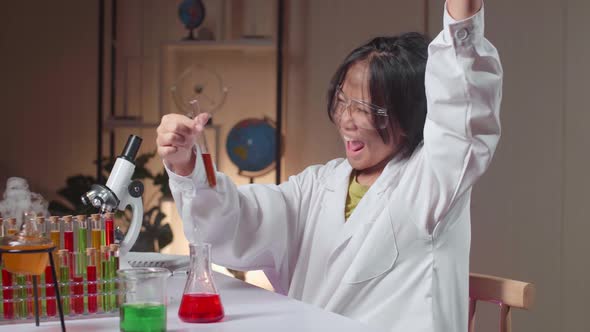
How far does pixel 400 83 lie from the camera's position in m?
1.86

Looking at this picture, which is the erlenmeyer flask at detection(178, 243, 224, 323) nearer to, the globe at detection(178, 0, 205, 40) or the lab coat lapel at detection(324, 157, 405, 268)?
the lab coat lapel at detection(324, 157, 405, 268)

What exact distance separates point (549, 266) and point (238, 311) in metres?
2.29

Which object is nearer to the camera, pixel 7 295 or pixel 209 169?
pixel 7 295

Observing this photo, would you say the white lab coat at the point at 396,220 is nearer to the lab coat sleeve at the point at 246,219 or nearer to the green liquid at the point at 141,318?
the lab coat sleeve at the point at 246,219

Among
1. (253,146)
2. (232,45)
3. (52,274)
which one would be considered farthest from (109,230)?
(232,45)

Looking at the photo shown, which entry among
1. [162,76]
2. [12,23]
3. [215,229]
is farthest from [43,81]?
[215,229]

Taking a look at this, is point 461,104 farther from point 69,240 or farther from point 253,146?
point 253,146

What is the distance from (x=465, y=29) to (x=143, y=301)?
81 cm

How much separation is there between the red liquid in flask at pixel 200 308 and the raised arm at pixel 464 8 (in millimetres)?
724

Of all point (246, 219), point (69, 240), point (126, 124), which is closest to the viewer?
point (69, 240)

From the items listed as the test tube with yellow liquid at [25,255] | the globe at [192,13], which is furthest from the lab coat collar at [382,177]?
the globe at [192,13]

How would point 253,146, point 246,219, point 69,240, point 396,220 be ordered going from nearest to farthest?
1. point 69,240
2. point 396,220
3. point 246,219
4. point 253,146

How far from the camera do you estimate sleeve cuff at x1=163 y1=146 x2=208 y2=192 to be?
66.0 inches

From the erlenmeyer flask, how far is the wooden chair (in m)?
0.68
